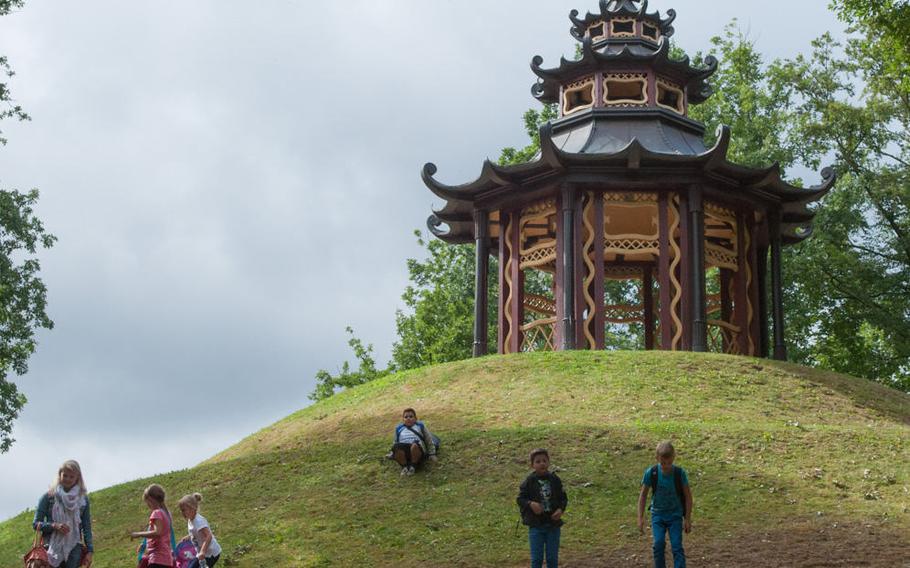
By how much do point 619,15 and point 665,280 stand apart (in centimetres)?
854

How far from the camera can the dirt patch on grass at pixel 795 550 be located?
14.4m

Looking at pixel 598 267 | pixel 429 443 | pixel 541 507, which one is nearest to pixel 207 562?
pixel 541 507

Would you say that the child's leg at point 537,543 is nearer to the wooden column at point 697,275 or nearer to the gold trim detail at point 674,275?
the wooden column at point 697,275

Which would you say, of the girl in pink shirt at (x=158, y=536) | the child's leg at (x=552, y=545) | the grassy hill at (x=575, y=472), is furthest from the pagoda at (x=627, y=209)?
the girl in pink shirt at (x=158, y=536)

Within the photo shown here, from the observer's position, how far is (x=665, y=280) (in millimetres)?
28094

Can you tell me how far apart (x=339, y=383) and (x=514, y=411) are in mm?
21556

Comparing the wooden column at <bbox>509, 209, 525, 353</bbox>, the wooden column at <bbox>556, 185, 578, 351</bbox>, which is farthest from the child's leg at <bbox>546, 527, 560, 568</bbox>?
the wooden column at <bbox>509, 209, 525, 353</bbox>

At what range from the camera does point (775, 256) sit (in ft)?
103

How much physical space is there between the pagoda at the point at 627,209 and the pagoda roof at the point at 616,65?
4cm

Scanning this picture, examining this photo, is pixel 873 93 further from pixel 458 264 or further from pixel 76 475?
pixel 76 475

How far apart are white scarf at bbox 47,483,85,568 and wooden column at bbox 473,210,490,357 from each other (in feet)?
59.0

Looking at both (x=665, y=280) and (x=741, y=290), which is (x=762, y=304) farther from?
(x=665, y=280)

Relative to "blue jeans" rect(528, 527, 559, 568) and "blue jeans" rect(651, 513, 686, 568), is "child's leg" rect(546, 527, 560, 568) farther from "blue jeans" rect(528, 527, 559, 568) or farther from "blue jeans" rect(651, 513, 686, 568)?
"blue jeans" rect(651, 513, 686, 568)

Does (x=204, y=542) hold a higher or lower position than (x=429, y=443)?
lower
